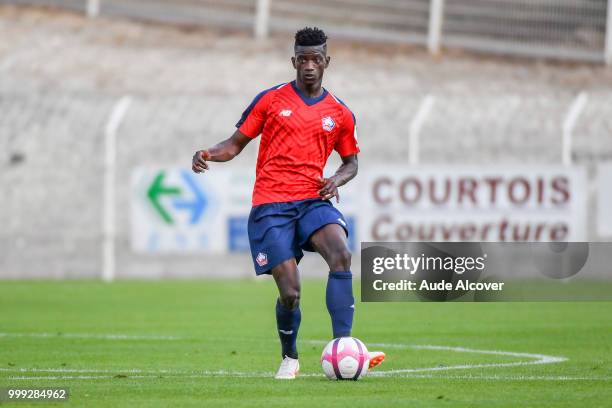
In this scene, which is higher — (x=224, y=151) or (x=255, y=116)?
(x=255, y=116)

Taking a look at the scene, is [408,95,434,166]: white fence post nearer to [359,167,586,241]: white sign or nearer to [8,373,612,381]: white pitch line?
[359,167,586,241]: white sign

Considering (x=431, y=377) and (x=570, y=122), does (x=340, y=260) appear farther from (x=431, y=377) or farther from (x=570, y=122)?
(x=570, y=122)

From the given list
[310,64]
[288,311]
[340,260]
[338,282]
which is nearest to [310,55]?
[310,64]

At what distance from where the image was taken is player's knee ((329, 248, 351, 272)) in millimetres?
9789

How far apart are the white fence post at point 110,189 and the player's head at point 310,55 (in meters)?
17.2

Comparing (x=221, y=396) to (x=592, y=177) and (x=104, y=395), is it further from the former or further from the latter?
(x=592, y=177)

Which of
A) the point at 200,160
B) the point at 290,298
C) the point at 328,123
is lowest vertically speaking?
the point at 290,298

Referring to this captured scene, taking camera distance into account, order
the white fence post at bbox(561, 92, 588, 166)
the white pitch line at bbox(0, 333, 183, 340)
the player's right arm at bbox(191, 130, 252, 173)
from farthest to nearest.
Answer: the white fence post at bbox(561, 92, 588, 166)
the white pitch line at bbox(0, 333, 183, 340)
the player's right arm at bbox(191, 130, 252, 173)

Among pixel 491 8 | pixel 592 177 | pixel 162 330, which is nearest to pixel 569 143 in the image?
pixel 592 177

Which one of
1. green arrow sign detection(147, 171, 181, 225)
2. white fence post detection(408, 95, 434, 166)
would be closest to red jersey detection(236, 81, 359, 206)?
green arrow sign detection(147, 171, 181, 225)

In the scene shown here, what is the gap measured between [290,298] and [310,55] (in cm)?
168

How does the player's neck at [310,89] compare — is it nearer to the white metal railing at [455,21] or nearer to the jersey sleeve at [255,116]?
the jersey sleeve at [255,116]

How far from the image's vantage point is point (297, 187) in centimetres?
1009

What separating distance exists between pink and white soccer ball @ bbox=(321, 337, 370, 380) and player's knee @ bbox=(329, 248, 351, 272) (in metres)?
0.50
